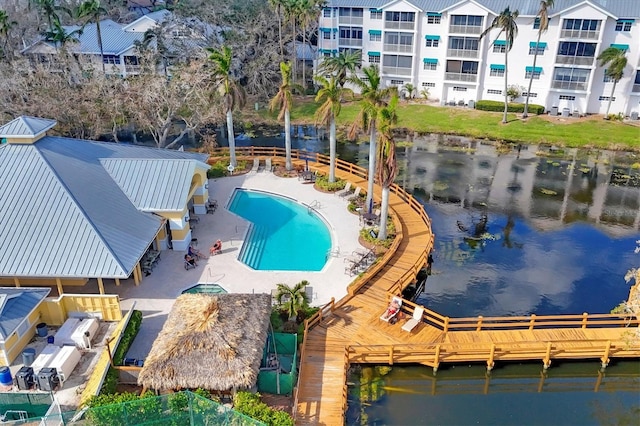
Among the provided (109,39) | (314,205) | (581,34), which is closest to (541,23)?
(581,34)

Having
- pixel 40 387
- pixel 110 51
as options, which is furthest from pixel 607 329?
pixel 110 51

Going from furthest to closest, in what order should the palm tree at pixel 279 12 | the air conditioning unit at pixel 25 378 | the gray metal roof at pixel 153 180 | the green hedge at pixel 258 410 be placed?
the palm tree at pixel 279 12 < the gray metal roof at pixel 153 180 < the air conditioning unit at pixel 25 378 < the green hedge at pixel 258 410

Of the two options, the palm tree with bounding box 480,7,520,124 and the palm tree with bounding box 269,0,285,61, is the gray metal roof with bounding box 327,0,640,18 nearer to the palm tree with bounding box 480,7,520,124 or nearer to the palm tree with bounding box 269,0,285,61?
the palm tree with bounding box 480,7,520,124

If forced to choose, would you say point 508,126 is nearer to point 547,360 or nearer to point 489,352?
point 547,360

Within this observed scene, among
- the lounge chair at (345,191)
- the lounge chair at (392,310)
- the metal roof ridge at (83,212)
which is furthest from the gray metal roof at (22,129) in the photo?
the lounge chair at (392,310)

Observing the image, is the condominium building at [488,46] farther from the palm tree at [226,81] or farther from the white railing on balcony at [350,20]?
the palm tree at [226,81]

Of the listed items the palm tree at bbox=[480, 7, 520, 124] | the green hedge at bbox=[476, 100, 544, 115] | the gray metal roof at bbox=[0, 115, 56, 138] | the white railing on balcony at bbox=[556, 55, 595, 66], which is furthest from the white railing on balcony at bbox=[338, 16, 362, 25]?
the gray metal roof at bbox=[0, 115, 56, 138]
